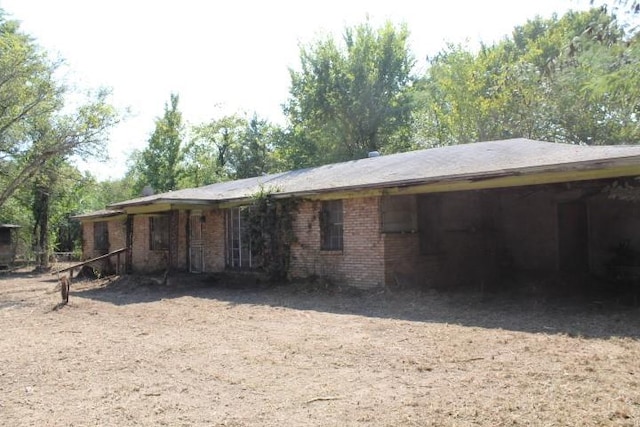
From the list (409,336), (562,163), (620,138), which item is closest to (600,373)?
(409,336)

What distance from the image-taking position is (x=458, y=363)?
6.05 metres

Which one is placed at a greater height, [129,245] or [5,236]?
[5,236]

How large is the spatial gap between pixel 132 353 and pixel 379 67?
91.8ft

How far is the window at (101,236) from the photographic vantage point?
24.2 meters

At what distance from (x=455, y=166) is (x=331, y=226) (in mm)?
3609

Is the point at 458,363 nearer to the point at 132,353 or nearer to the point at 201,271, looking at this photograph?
the point at 132,353

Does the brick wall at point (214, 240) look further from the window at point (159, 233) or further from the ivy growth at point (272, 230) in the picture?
the window at point (159, 233)

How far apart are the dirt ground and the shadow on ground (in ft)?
0.21

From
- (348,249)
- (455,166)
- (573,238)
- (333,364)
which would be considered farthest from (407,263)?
(333,364)

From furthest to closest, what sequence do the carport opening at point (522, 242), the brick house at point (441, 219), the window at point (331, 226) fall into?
1. the window at point (331, 226)
2. the carport opening at point (522, 242)
3. the brick house at point (441, 219)

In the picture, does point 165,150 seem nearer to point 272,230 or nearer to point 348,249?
point 272,230

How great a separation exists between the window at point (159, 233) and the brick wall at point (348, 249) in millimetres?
7206

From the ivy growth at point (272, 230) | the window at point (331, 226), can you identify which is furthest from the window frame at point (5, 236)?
the window at point (331, 226)

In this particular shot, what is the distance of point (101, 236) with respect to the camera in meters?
24.7
